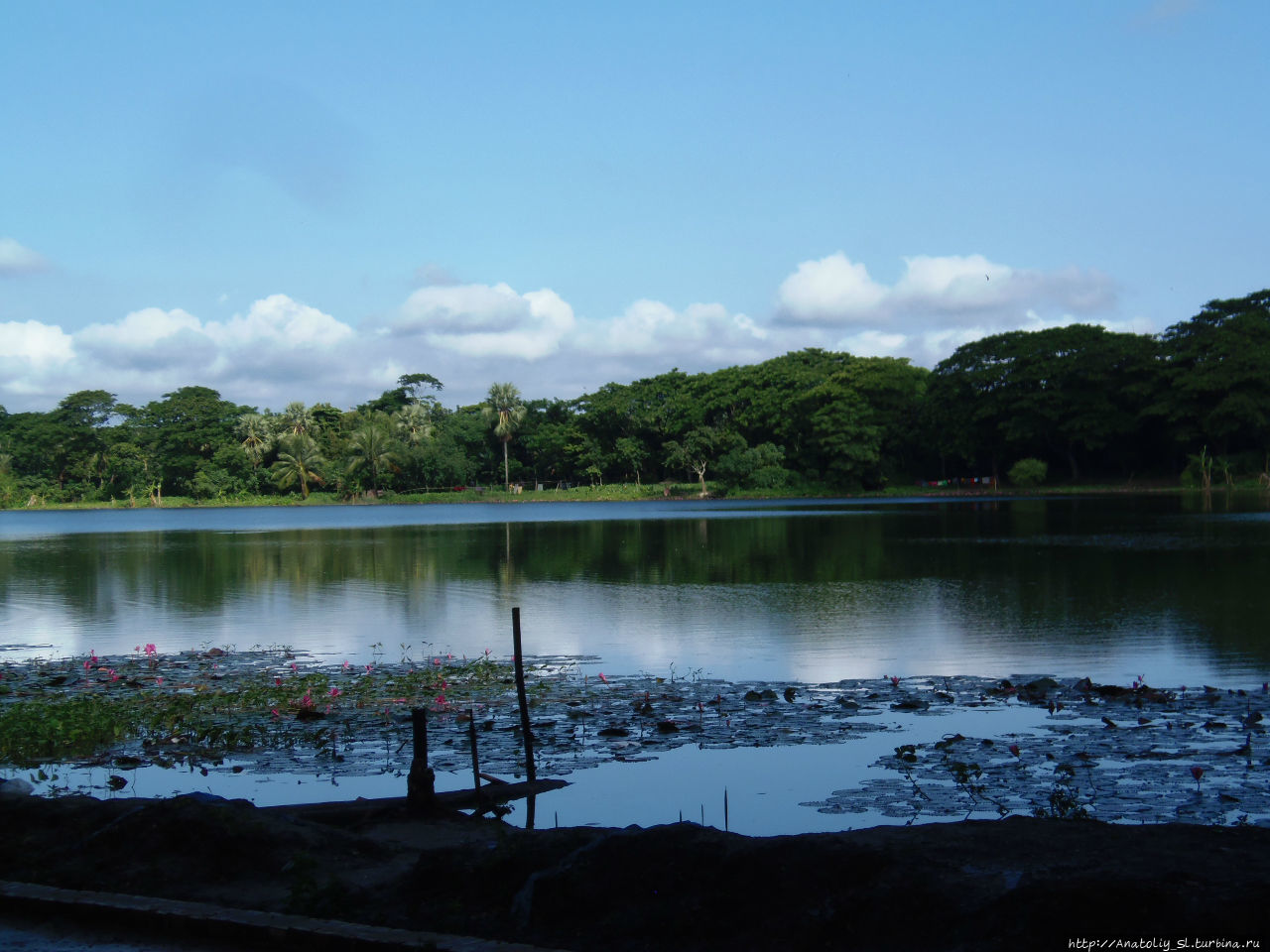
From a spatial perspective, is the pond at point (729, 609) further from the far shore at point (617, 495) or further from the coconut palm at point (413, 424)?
the coconut palm at point (413, 424)

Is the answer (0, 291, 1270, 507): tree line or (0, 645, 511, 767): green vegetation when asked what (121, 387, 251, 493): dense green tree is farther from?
(0, 645, 511, 767): green vegetation

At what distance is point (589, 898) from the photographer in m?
6.27

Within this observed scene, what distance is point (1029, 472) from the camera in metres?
86.6

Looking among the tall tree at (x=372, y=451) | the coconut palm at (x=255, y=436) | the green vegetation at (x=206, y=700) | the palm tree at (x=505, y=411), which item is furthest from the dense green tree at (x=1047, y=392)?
the green vegetation at (x=206, y=700)

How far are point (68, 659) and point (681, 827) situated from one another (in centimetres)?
1559

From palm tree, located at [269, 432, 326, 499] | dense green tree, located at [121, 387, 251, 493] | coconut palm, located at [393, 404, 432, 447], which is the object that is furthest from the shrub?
dense green tree, located at [121, 387, 251, 493]

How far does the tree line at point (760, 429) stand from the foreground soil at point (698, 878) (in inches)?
3037

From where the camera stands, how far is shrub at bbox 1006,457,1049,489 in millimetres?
86375

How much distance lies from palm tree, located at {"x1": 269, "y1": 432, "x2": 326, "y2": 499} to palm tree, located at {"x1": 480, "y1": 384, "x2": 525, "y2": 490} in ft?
60.4

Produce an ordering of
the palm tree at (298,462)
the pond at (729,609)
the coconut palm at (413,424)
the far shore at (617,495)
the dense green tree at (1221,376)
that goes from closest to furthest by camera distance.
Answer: the pond at (729,609), the dense green tree at (1221,376), the far shore at (617,495), the palm tree at (298,462), the coconut palm at (413,424)

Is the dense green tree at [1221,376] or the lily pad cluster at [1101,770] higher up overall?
the dense green tree at [1221,376]

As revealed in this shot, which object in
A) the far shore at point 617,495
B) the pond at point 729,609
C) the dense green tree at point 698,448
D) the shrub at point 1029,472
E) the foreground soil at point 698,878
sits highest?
the dense green tree at point 698,448

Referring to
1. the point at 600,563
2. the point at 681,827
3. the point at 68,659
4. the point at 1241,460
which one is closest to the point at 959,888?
the point at 681,827

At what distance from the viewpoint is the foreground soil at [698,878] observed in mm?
5414
